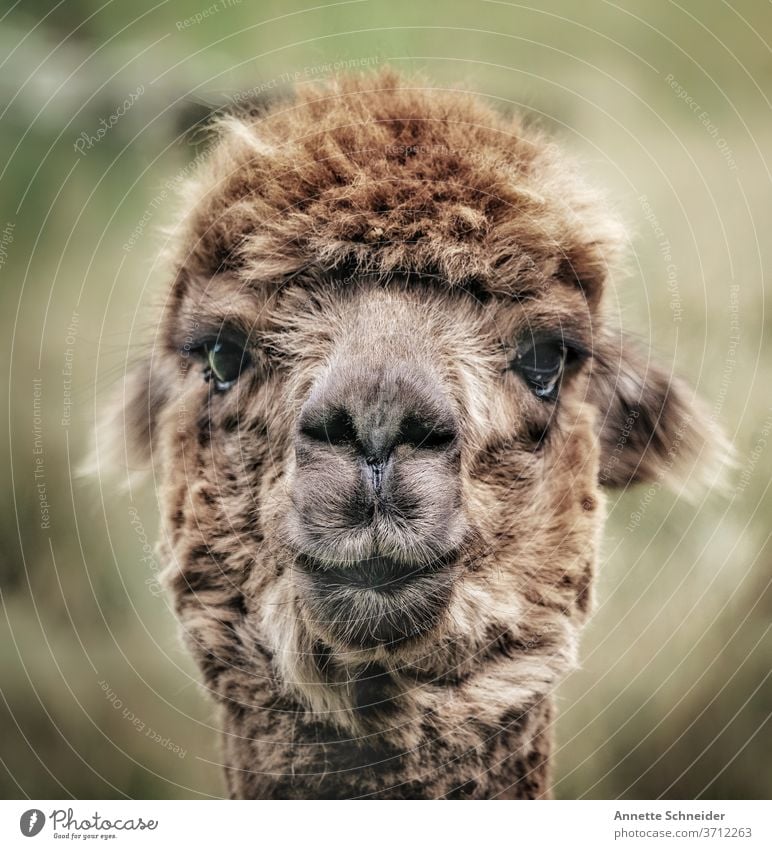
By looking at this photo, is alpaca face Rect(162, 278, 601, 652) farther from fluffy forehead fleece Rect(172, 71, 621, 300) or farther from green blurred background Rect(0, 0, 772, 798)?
green blurred background Rect(0, 0, 772, 798)

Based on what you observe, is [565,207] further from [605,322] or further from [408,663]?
[408,663]

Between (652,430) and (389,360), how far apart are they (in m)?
1.07

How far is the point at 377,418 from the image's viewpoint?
1822mm

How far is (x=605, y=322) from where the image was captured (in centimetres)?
239

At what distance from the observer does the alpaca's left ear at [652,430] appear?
2.55m

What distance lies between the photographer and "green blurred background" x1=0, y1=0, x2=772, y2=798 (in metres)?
2.57

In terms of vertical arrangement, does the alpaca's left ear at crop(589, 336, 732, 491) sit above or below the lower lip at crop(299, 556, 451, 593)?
above

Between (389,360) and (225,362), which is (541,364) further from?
(225,362)

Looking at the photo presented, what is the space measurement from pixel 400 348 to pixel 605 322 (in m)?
0.67
